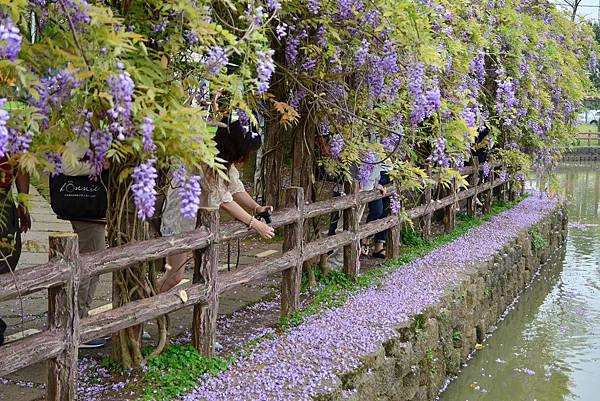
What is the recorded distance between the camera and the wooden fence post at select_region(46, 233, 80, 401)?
3.01 metres

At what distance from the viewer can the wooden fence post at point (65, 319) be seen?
3.01m

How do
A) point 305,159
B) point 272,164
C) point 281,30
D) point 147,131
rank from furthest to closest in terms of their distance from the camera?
point 272,164
point 305,159
point 281,30
point 147,131

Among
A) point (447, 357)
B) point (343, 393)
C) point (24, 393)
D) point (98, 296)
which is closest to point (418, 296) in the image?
point (447, 357)

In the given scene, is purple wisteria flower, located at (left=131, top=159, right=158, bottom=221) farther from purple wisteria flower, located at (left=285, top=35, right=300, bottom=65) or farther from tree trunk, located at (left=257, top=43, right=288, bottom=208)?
tree trunk, located at (left=257, top=43, right=288, bottom=208)

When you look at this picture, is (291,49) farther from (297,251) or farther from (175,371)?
(175,371)

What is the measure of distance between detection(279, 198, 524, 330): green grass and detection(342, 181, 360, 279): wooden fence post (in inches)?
3.0

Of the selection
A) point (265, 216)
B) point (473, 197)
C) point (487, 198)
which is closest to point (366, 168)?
point (265, 216)

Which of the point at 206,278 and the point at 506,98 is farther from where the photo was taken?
the point at 506,98

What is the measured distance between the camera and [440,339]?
555 centimetres

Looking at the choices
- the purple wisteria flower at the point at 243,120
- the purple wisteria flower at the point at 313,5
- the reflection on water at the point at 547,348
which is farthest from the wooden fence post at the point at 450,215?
the purple wisteria flower at the point at 243,120

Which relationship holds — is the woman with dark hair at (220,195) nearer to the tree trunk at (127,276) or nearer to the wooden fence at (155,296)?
the wooden fence at (155,296)

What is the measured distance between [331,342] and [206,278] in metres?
0.90

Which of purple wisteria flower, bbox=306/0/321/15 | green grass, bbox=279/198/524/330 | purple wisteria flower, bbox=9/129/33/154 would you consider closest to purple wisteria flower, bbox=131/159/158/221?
purple wisteria flower, bbox=9/129/33/154

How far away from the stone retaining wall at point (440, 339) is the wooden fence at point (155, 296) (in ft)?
2.52
